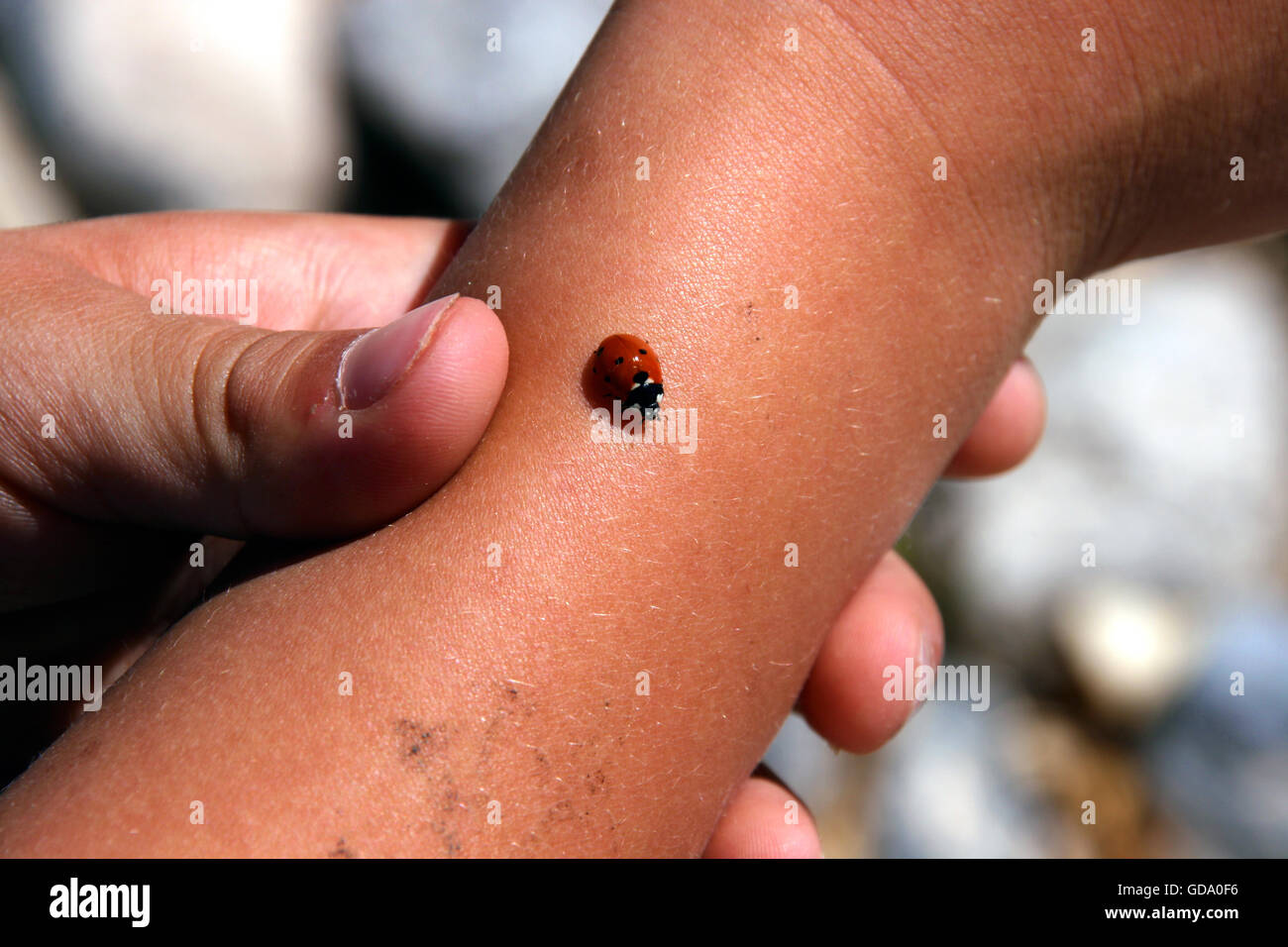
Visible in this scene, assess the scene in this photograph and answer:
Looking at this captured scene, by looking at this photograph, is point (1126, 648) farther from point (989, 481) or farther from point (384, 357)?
point (384, 357)

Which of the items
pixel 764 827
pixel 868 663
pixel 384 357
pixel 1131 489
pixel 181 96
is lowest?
pixel 764 827

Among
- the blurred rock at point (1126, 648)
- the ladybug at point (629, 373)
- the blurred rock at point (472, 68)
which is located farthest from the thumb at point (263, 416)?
the blurred rock at point (1126, 648)

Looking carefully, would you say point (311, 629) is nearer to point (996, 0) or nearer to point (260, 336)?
point (260, 336)

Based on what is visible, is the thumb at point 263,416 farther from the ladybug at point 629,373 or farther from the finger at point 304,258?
the finger at point 304,258

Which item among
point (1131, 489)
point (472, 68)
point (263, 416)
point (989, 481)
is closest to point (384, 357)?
point (263, 416)

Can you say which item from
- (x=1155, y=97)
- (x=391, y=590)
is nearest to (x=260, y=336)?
(x=391, y=590)

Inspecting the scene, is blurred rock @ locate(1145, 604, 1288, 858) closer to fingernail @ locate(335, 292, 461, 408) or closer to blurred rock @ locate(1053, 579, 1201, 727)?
blurred rock @ locate(1053, 579, 1201, 727)
